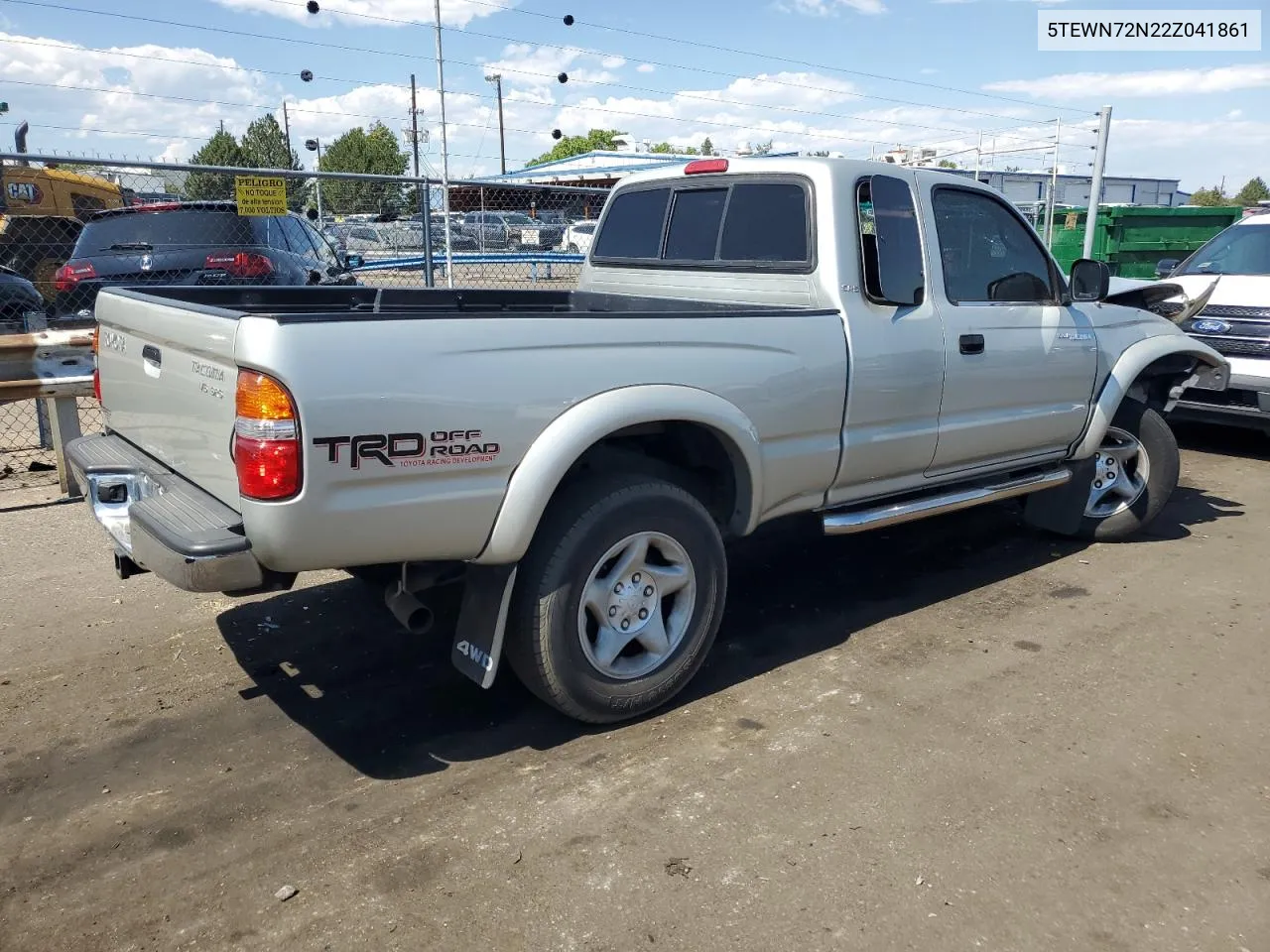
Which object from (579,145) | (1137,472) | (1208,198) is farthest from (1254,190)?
(1137,472)

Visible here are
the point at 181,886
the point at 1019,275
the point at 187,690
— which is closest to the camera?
the point at 181,886

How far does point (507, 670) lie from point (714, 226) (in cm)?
227

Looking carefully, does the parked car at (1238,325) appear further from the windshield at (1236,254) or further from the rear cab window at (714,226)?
the rear cab window at (714,226)

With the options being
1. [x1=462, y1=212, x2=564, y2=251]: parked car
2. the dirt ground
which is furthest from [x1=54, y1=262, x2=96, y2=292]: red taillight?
[x1=462, y1=212, x2=564, y2=251]: parked car

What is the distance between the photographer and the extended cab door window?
473cm

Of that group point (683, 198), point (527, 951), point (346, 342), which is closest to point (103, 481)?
point (346, 342)

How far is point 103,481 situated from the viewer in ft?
12.0

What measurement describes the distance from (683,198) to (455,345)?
2364 mm

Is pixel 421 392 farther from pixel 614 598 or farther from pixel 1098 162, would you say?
pixel 1098 162

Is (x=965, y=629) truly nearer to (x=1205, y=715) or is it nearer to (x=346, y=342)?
(x=1205, y=715)

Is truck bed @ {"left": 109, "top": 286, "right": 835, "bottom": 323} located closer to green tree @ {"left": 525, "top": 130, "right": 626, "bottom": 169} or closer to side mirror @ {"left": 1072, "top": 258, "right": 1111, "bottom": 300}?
side mirror @ {"left": 1072, "top": 258, "right": 1111, "bottom": 300}

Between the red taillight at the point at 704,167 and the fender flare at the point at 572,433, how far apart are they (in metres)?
1.63

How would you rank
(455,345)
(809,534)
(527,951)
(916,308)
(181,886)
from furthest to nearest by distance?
(809,534) < (916,308) < (455,345) < (181,886) < (527,951)

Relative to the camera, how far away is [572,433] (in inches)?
128
